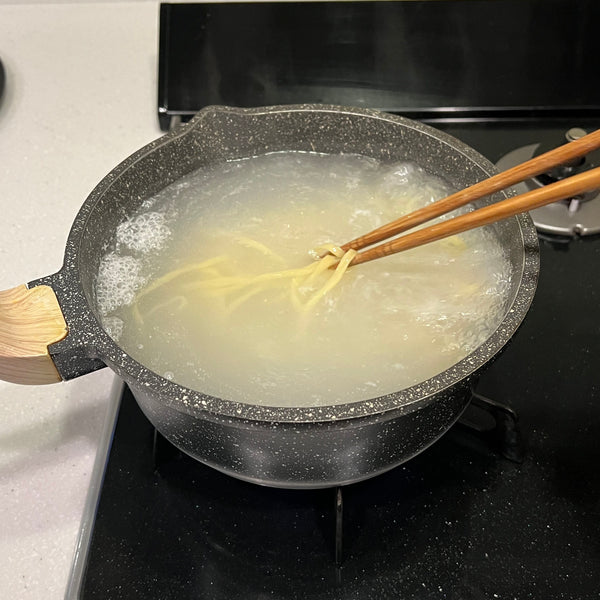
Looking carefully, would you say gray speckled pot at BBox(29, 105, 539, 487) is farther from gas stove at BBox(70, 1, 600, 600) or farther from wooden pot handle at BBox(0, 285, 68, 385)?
gas stove at BBox(70, 1, 600, 600)

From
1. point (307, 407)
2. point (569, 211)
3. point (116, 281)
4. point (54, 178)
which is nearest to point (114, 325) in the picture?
point (116, 281)

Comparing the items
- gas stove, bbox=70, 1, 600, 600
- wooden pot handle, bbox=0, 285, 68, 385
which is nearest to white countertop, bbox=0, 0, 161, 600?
gas stove, bbox=70, 1, 600, 600

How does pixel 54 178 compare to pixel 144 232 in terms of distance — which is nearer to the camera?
pixel 144 232

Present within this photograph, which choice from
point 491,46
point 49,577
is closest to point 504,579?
point 49,577

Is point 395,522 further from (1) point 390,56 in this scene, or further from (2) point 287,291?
(1) point 390,56

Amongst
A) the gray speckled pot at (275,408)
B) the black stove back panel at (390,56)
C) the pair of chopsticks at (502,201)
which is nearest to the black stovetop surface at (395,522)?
the gray speckled pot at (275,408)

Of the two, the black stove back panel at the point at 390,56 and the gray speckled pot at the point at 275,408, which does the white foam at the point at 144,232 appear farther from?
the black stove back panel at the point at 390,56

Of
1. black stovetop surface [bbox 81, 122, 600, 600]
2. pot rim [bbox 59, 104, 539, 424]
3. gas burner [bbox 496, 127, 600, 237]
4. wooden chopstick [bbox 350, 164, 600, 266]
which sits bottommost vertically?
black stovetop surface [bbox 81, 122, 600, 600]
